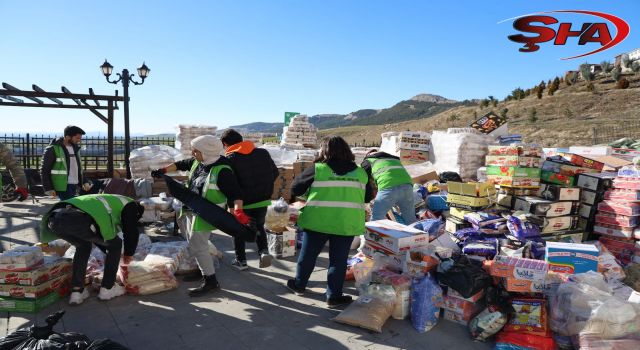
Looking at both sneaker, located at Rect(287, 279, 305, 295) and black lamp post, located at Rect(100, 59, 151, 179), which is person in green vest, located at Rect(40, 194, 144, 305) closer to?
sneaker, located at Rect(287, 279, 305, 295)

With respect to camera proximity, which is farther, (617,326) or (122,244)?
(122,244)

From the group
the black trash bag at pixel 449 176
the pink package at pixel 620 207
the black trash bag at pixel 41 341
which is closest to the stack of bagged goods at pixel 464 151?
the black trash bag at pixel 449 176

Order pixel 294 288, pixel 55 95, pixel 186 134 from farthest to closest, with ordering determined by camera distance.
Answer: pixel 55 95 → pixel 186 134 → pixel 294 288

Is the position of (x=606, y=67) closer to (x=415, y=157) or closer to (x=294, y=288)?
(x=415, y=157)

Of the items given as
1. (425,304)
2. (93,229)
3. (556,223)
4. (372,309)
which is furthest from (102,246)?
(556,223)

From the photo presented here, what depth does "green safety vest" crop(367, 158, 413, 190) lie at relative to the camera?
4.93 m

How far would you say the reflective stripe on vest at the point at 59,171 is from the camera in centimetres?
552

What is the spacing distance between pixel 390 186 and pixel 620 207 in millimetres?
2991

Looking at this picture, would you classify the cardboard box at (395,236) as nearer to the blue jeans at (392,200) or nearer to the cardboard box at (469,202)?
the blue jeans at (392,200)

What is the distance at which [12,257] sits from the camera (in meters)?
3.38

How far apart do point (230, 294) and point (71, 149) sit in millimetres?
3582

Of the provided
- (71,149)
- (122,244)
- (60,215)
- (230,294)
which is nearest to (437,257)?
(230,294)

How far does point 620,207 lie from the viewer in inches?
199

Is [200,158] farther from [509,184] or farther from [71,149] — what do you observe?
[509,184]
